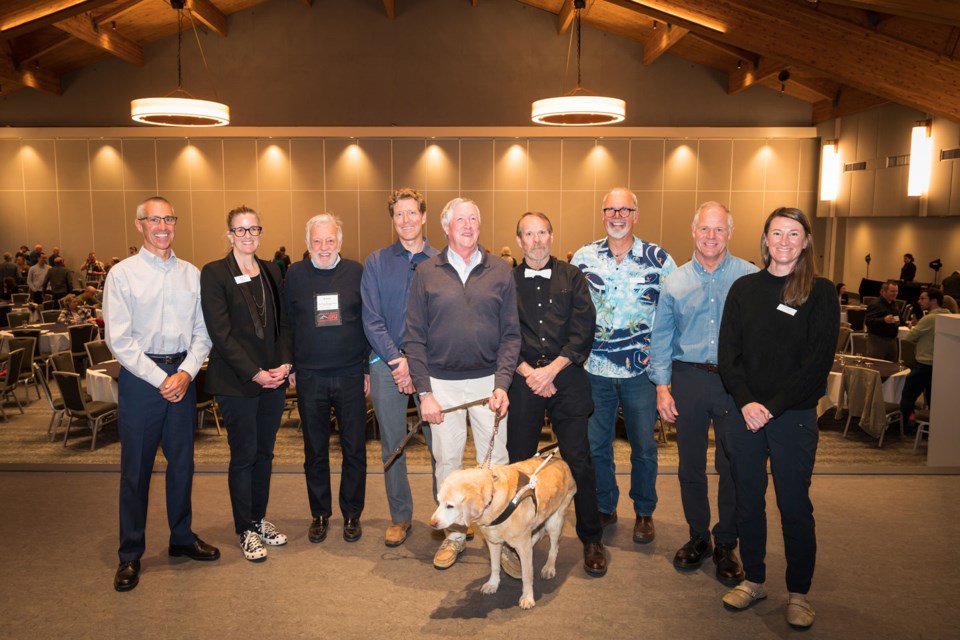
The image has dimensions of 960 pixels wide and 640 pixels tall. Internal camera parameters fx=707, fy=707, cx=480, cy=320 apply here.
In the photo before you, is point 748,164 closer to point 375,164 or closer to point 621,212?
point 375,164

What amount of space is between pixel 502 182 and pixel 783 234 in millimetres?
14353

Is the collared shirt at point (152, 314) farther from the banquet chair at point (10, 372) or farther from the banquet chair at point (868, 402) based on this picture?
the banquet chair at point (868, 402)

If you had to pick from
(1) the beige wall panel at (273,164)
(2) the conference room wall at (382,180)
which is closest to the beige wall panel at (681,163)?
(2) the conference room wall at (382,180)

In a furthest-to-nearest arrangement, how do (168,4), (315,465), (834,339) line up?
1. (168,4)
2. (315,465)
3. (834,339)

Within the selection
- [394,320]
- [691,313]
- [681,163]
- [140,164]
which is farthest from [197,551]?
[140,164]

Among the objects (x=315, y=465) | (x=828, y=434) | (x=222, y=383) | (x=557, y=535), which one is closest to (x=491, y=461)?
(x=557, y=535)

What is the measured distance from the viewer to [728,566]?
311 cm

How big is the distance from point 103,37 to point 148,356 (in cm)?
1463

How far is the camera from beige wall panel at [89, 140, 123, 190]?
55.5 feet

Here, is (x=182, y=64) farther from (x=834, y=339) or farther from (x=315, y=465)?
(x=834, y=339)

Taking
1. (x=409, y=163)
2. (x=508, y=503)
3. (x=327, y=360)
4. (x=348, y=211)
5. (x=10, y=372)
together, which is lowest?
(x=10, y=372)

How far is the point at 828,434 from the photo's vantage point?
6.87m

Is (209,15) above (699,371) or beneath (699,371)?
above

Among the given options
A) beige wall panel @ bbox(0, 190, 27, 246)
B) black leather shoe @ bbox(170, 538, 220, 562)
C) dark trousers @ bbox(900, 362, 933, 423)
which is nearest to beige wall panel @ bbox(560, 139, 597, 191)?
dark trousers @ bbox(900, 362, 933, 423)
